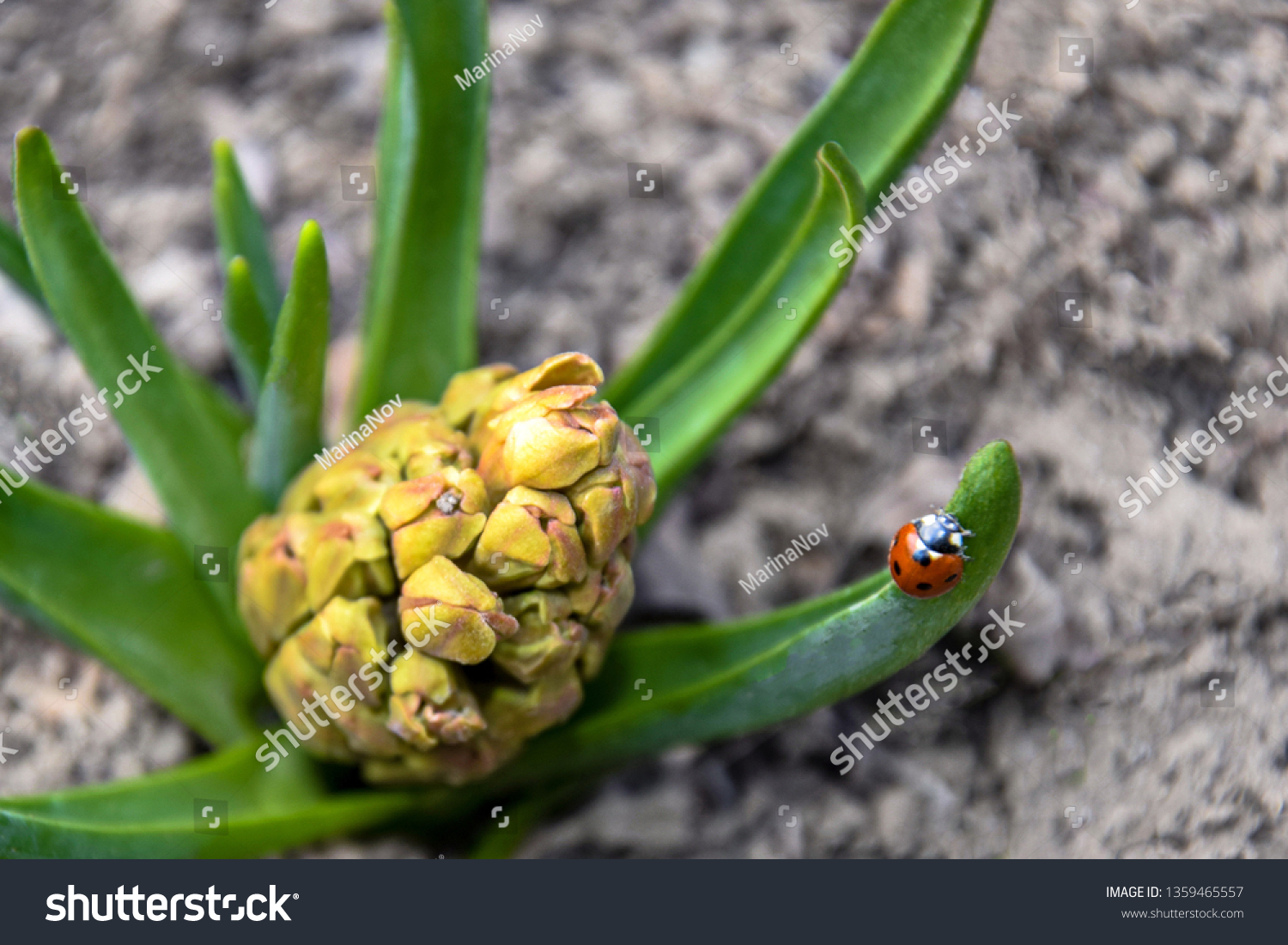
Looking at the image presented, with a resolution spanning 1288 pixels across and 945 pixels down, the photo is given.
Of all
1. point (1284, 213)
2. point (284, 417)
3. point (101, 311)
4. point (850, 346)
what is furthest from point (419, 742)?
point (1284, 213)

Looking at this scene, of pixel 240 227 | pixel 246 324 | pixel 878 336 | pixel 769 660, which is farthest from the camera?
pixel 878 336

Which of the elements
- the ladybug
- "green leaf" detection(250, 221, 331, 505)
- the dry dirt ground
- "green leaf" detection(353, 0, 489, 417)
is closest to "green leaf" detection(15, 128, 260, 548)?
"green leaf" detection(250, 221, 331, 505)

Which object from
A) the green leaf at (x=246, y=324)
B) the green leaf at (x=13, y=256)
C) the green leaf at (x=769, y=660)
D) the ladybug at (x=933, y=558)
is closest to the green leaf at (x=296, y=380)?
the green leaf at (x=246, y=324)

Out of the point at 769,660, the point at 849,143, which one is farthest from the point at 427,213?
the point at 769,660

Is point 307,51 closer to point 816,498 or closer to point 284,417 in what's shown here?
point 284,417

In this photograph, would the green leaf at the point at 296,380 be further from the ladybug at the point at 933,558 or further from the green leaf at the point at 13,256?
the ladybug at the point at 933,558

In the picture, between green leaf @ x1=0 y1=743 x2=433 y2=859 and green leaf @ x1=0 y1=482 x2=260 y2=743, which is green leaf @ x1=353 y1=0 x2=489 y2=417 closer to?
green leaf @ x1=0 y1=482 x2=260 y2=743

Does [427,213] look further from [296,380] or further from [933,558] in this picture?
[933,558]
